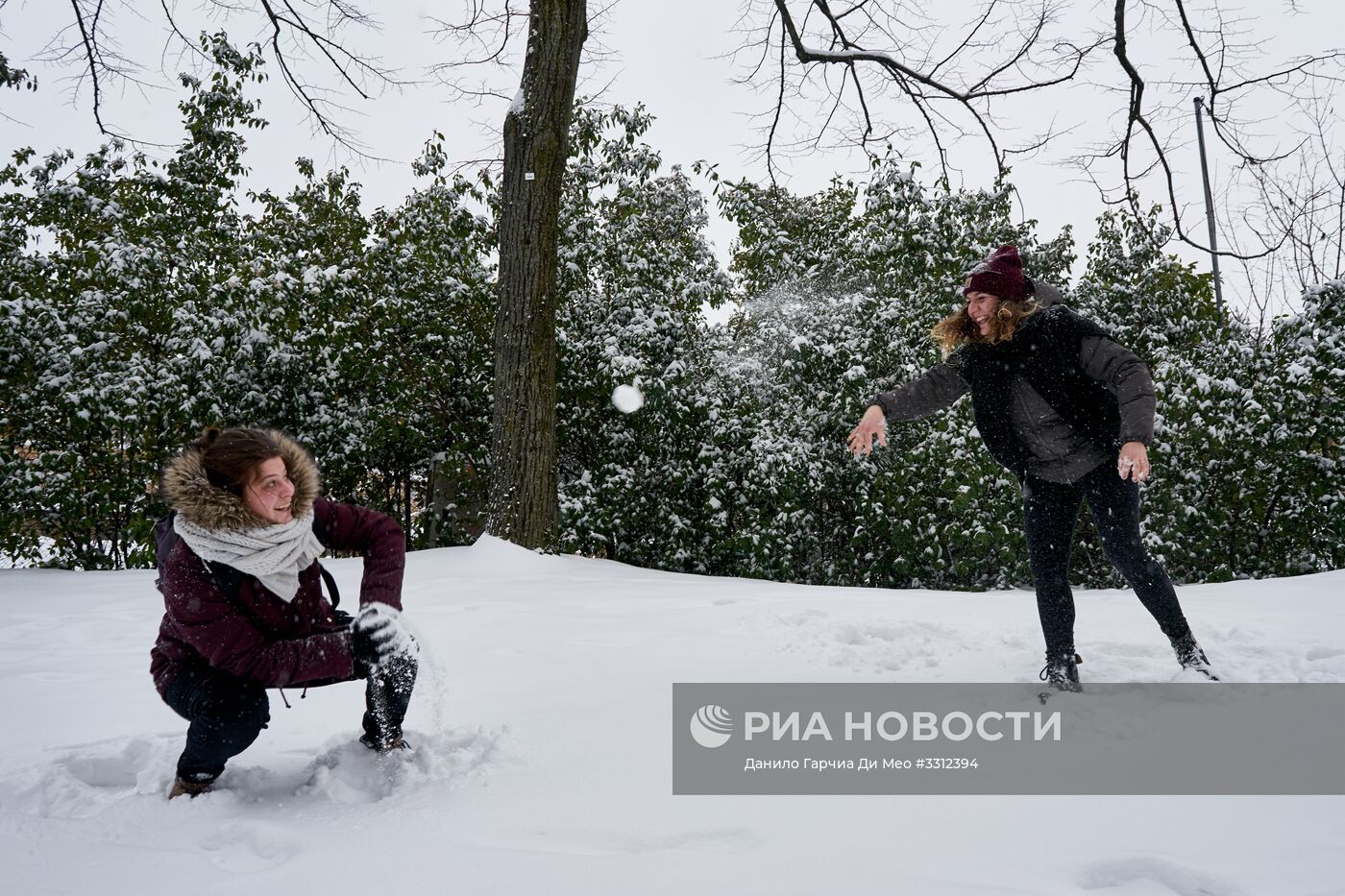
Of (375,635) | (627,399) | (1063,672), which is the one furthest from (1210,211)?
(375,635)

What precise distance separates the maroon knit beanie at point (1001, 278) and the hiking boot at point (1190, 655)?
1.18m

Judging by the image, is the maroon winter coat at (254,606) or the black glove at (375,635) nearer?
the maroon winter coat at (254,606)

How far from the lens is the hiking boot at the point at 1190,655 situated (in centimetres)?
254

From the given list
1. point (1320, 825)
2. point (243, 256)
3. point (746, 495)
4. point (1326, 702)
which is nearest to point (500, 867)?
point (1320, 825)

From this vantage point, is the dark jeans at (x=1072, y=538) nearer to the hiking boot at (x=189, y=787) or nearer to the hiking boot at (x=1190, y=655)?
the hiking boot at (x=1190, y=655)

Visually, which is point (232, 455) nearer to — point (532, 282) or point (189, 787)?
point (189, 787)

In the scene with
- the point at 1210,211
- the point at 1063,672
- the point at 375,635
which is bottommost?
the point at 1063,672

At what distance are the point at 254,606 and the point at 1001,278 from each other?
2.27 m

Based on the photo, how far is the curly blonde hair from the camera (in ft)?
8.38

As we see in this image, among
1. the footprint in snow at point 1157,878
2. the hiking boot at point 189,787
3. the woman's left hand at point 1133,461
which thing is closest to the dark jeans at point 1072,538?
the woman's left hand at point 1133,461

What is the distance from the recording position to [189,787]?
1.82 metres

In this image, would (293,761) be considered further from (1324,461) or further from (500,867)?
(1324,461)

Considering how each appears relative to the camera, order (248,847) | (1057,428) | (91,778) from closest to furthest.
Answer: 1. (248,847)
2. (91,778)
3. (1057,428)

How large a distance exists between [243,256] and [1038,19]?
6463mm
